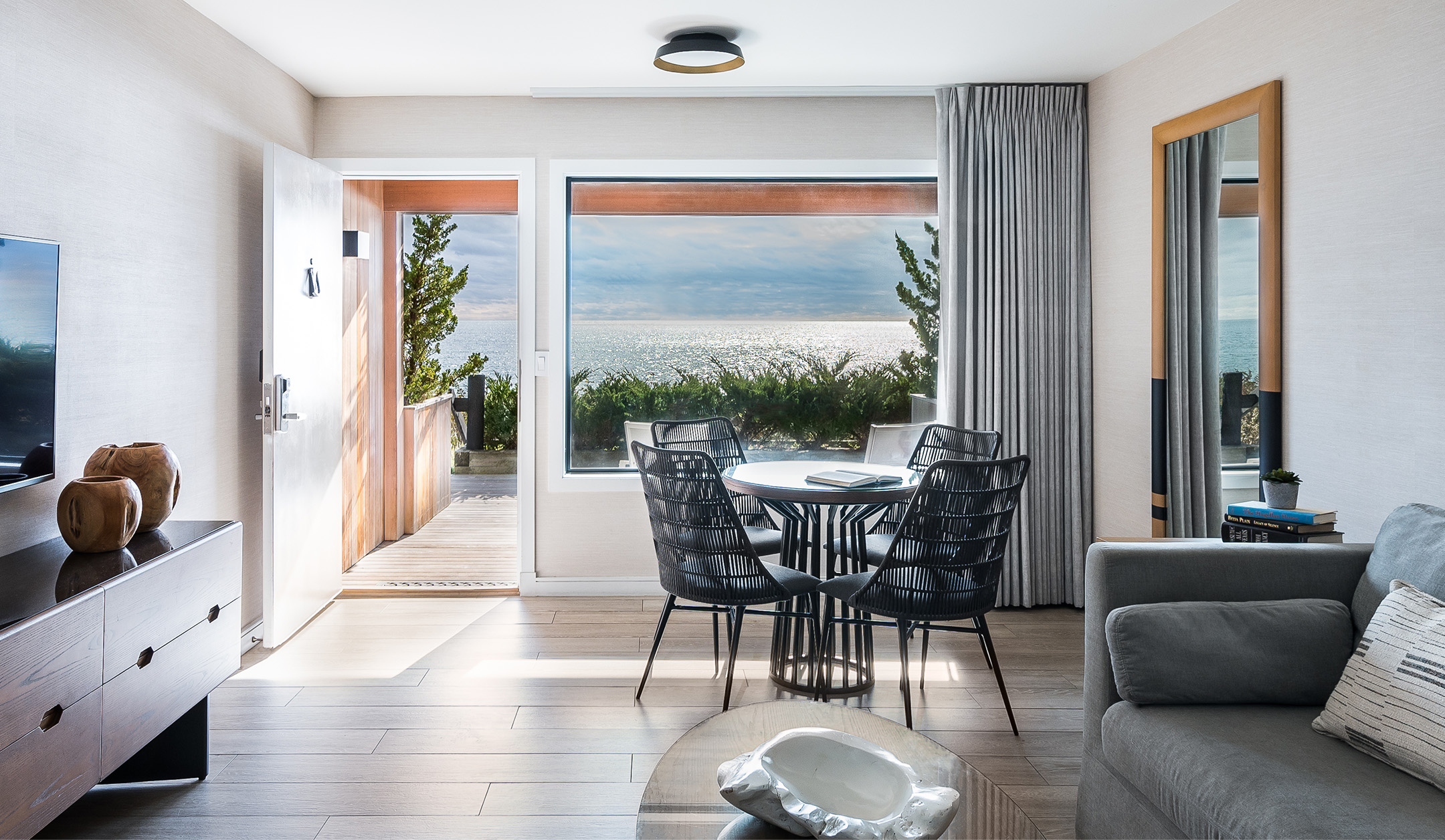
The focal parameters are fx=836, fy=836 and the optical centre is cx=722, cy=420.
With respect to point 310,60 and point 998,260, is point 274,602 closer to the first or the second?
point 310,60

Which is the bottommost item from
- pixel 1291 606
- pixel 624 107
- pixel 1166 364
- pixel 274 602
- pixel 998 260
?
pixel 274 602

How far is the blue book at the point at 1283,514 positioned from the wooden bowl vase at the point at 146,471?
311 cm

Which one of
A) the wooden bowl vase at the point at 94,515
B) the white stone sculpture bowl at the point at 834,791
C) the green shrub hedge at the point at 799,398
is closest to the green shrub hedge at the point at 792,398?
the green shrub hedge at the point at 799,398

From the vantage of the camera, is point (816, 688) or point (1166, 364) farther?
point (1166, 364)

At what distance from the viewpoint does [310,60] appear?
3.67 meters

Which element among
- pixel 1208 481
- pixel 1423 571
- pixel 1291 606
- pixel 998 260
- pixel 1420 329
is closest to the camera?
pixel 1423 571

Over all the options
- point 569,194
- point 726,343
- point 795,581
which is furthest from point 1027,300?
point 569,194

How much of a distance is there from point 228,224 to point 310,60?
0.85 meters

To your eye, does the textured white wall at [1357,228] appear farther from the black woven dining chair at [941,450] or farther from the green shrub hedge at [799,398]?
the green shrub hedge at [799,398]

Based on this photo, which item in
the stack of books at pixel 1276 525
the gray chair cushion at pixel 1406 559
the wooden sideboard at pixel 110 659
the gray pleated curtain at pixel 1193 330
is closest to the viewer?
the wooden sideboard at pixel 110 659

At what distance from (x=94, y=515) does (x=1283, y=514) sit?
10.5 ft

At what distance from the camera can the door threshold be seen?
167 inches

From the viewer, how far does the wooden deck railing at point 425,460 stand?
5617 mm

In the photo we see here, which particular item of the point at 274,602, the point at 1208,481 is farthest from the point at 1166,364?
the point at 274,602
